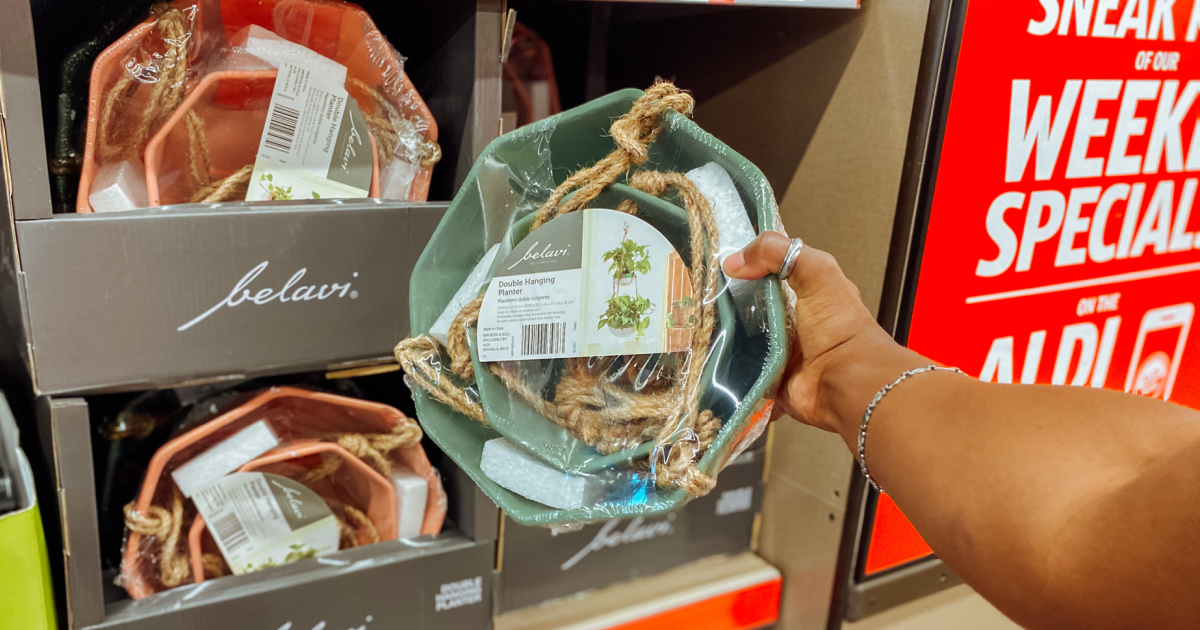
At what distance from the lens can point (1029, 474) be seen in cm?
40

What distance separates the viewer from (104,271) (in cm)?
59

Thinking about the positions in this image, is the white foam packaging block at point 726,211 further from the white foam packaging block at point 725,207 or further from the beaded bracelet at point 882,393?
the beaded bracelet at point 882,393

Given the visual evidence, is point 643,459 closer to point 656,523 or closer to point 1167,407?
point 1167,407

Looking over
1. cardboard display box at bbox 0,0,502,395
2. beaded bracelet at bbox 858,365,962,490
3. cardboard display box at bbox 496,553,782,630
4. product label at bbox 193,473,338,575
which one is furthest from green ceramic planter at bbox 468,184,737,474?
cardboard display box at bbox 496,553,782,630

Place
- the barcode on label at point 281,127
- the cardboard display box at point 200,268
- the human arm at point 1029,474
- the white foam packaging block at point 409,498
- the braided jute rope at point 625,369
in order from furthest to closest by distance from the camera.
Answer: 1. the white foam packaging block at point 409,498
2. the barcode on label at point 281,127
3. the cardboard display box at point 200,268
4. the braided jute rope at point 625,369
5. the human arm at point 1029,474

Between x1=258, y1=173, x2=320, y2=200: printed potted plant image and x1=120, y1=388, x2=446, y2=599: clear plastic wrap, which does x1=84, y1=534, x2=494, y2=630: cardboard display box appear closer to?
x1=120, y1=388, x2=446, y2=599: clear plastic wrap

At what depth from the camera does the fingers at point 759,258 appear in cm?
44

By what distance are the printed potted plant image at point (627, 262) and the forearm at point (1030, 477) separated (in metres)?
0.18

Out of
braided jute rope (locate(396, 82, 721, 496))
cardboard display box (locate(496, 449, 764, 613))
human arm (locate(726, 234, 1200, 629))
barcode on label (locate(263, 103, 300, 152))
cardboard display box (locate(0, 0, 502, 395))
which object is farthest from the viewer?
cardboard display box (locate(496, 449, 764, 613))

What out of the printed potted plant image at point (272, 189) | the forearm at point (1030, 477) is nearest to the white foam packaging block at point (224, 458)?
the printed potted plant image at point (272, 189)

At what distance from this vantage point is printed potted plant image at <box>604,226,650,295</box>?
0.47 meters

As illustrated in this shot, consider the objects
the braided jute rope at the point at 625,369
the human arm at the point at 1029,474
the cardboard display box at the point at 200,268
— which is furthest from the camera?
the cardboard display box at the point at 200,268

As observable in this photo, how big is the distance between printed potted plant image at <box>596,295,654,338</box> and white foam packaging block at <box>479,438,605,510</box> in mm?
92

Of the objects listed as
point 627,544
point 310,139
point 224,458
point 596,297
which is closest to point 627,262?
point 596,297
